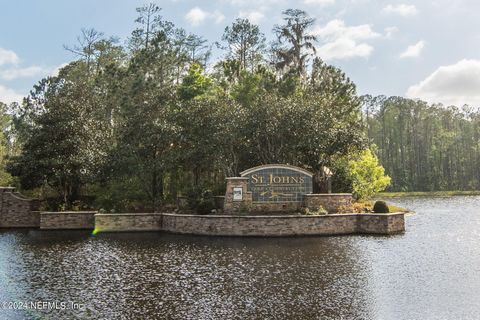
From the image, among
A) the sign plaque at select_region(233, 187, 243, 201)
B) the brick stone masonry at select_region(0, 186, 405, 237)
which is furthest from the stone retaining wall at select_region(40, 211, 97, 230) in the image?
the sign plaque at select_region(233, 187, 243, 201)

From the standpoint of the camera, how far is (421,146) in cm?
8356

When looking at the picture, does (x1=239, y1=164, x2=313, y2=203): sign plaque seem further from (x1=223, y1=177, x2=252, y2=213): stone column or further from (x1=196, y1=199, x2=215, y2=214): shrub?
(x1=196, y1=199, x2=215, y2=214): shrub

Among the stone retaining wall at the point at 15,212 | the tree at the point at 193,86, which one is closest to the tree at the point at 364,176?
the tree at the point at 193,86

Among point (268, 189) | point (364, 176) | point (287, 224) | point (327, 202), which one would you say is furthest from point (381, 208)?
point (364, 176)

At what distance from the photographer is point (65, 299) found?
11766mm

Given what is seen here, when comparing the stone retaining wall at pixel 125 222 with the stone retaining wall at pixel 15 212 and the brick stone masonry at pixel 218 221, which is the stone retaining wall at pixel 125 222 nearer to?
the brick stone masonry at pixel 218 221

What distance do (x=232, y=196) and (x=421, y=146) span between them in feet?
228

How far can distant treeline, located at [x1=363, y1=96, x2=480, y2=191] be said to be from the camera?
79875 mm

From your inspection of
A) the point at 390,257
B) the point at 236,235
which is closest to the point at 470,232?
the point at 390,257

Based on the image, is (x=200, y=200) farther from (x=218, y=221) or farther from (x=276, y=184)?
(x=276, y=184)

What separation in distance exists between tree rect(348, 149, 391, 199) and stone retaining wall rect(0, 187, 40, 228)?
24378 millimetres

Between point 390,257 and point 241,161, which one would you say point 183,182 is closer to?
point 241,161

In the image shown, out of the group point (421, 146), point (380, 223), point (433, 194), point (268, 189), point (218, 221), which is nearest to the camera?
point (380, 223)

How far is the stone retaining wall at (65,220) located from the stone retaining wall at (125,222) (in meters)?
1.84
